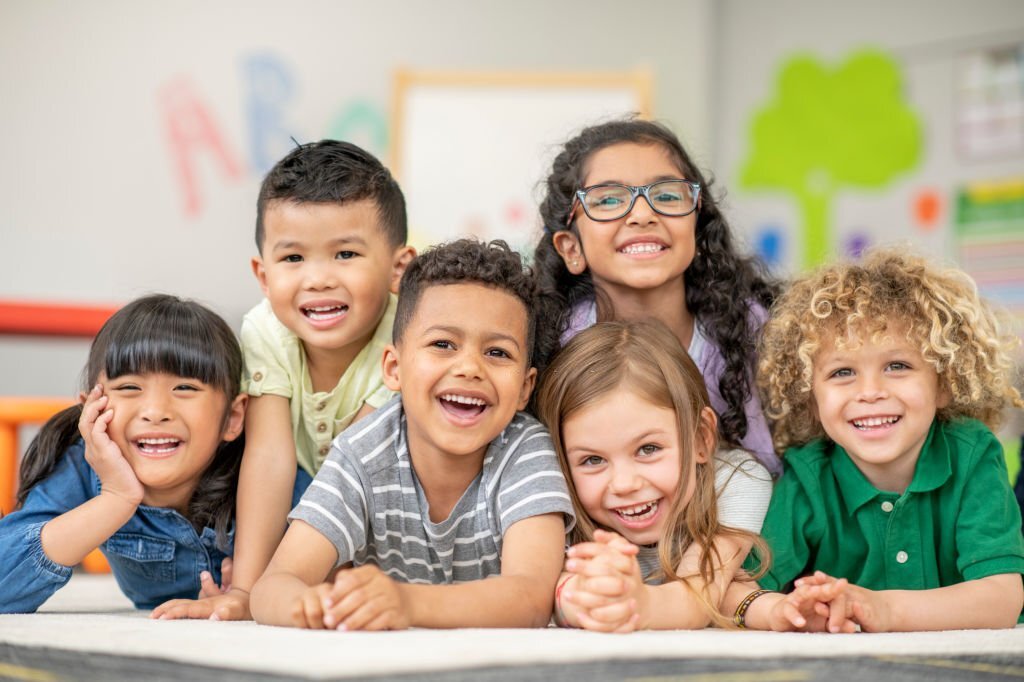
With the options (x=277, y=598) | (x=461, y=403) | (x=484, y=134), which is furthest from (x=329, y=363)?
(x=484, y=134)

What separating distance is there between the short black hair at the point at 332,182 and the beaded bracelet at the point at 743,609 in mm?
804

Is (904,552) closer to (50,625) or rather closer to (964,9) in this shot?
(50,625)

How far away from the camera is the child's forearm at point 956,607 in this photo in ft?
4.34

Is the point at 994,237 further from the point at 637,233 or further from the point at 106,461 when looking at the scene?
the point at 106,461

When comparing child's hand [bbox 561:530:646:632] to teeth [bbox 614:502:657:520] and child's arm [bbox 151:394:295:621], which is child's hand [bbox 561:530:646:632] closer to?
teeth [bbox 614:502:657:520]

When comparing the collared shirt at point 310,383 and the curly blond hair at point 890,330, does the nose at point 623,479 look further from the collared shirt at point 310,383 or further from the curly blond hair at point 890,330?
the collared shirt at point 310,383

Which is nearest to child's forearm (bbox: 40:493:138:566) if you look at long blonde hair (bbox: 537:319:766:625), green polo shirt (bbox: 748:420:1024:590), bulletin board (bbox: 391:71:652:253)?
long blonde hair (bbox: 537:319:766:625)

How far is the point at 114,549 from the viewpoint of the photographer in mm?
1588

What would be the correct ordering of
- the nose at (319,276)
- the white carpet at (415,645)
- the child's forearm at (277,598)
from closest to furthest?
the white carpet at (415,645) → the child's forearm at (277,598) → the nose at (319,276)

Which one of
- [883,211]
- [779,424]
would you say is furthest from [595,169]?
[883,211]

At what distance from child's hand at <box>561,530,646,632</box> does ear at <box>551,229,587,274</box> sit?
2.33 feet

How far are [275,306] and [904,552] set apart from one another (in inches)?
40.9

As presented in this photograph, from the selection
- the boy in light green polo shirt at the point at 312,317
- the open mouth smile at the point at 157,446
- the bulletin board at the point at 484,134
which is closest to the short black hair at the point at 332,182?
the boy in light green polo shirt at the point at 312,317

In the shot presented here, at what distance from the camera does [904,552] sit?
4.83ft
